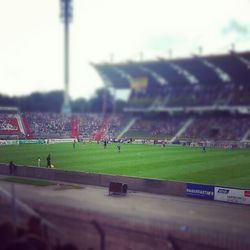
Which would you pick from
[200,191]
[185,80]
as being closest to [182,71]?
[185,80]

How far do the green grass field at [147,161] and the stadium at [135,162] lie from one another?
96mm

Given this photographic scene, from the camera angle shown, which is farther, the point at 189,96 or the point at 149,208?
the point at 189,96

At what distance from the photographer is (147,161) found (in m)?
36.0

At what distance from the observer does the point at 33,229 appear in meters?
8.48

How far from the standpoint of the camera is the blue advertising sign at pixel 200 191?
21000 millimetres

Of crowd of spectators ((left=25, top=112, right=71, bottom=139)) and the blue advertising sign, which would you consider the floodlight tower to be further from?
the blue advertising sign

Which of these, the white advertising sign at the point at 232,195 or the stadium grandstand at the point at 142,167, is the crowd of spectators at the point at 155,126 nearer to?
the stadium grandstand at the point at 142,167

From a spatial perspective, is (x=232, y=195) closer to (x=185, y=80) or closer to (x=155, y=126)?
(x=155, y=126)

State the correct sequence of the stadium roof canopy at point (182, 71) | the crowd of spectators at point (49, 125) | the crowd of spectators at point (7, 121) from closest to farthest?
the crowd of spectators at point (7, 121), the crowd of spectators at point (49, 125), the stadium roof canopy at point (182, 71)

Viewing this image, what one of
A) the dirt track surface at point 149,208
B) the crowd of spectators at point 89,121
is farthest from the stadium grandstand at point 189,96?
the dirt track surface at point 149,208

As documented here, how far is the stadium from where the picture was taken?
11898 mm

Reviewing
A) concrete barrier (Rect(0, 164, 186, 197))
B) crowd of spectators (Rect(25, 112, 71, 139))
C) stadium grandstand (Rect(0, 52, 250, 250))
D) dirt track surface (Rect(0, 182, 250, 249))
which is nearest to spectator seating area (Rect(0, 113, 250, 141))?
crowd of spectators (Rect(25, 112, 71, 139))

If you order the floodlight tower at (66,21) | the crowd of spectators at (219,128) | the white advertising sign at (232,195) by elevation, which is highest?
the floodlight tower at (66,21)

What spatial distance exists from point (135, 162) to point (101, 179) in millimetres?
11279
